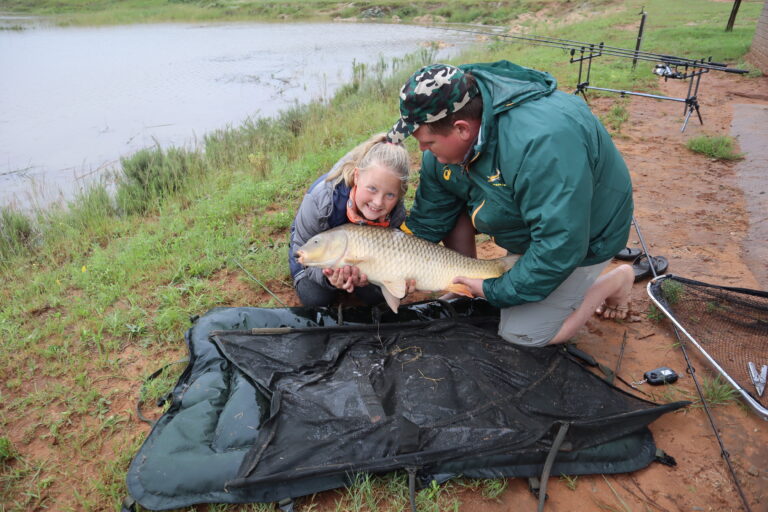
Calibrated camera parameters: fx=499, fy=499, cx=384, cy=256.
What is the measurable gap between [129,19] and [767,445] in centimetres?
3106

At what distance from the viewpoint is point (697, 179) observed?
4.60 metres

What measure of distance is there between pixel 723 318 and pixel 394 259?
1.78m

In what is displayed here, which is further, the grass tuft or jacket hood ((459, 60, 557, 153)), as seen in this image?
the grass tuft

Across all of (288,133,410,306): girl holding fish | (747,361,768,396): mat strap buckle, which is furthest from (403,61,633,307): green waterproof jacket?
(747,361,768,396): mat strap buckle

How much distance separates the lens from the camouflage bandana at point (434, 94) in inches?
72.4

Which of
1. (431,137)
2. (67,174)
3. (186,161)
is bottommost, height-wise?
(67,174)

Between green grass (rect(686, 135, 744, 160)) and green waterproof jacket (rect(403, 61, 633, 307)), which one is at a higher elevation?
green waterproof jacket (rect(403, 61, 633, 307))

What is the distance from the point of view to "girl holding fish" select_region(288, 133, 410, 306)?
229cm

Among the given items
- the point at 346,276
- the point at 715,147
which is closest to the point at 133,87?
the point at 346,276

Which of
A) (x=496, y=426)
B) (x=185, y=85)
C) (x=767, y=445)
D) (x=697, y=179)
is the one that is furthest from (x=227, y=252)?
(x=185, y=85)

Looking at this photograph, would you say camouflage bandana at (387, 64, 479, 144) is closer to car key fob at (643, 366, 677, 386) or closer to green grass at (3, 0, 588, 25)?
car key fob at (643, 366, 677, 386)

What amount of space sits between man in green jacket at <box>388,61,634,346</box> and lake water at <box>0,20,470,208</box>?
5.07 metres

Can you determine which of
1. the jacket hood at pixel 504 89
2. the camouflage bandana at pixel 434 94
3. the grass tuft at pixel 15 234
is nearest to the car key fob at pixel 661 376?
the jacket hood at pixel 504 89

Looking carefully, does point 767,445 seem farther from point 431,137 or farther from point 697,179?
point 697,179
